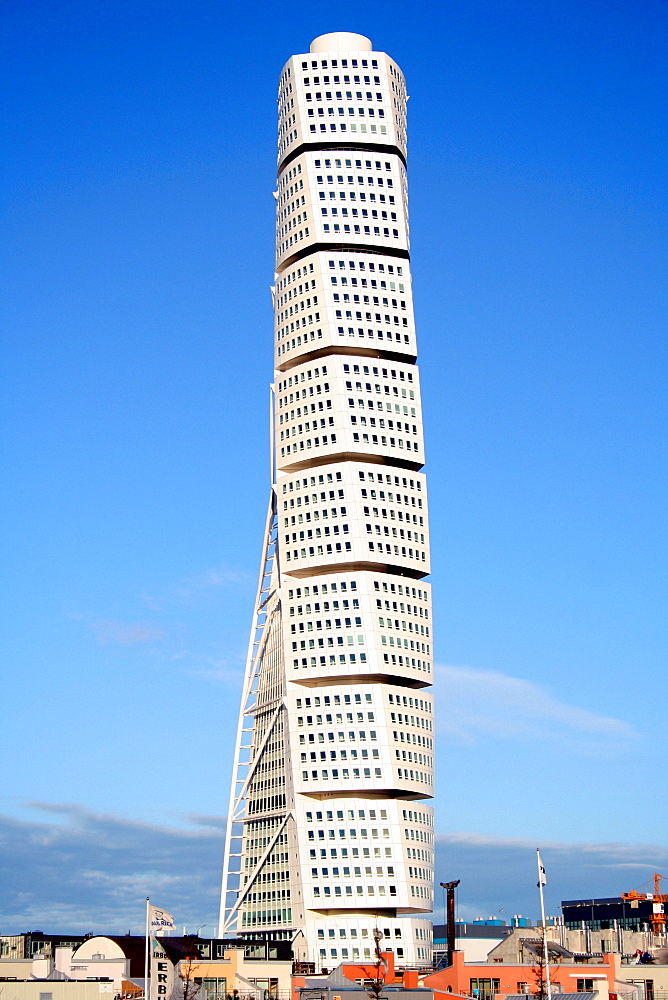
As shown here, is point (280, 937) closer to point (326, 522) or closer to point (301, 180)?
point (326, 522)

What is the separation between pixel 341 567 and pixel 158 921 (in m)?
71.4

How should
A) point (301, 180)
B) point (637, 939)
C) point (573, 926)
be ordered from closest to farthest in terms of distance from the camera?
1. point (637, 939)
2. point (301, 180)
3. point (573, 926)

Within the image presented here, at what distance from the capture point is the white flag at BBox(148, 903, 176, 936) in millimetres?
86031

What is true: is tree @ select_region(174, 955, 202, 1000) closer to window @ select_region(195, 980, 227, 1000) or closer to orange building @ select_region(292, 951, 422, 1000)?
window @ select_region(195, 980, 227, 1000)

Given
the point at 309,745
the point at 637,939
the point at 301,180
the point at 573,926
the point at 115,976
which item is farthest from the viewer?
the point at 573,926

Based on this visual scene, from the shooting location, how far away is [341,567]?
155 m

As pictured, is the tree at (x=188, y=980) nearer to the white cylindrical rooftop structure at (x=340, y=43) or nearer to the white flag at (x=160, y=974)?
the white flag at (x=160, y=974)

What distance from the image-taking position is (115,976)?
105 metres

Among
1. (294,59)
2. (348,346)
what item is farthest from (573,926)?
(294,59)

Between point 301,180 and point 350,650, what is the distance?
5114 cm

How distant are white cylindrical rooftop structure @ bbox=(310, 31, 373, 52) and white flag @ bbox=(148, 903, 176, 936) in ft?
360

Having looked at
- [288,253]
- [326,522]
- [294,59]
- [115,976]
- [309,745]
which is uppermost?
[294,59]

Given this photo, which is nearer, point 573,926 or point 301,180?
point 301,180

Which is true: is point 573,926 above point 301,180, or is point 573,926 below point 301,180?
below
